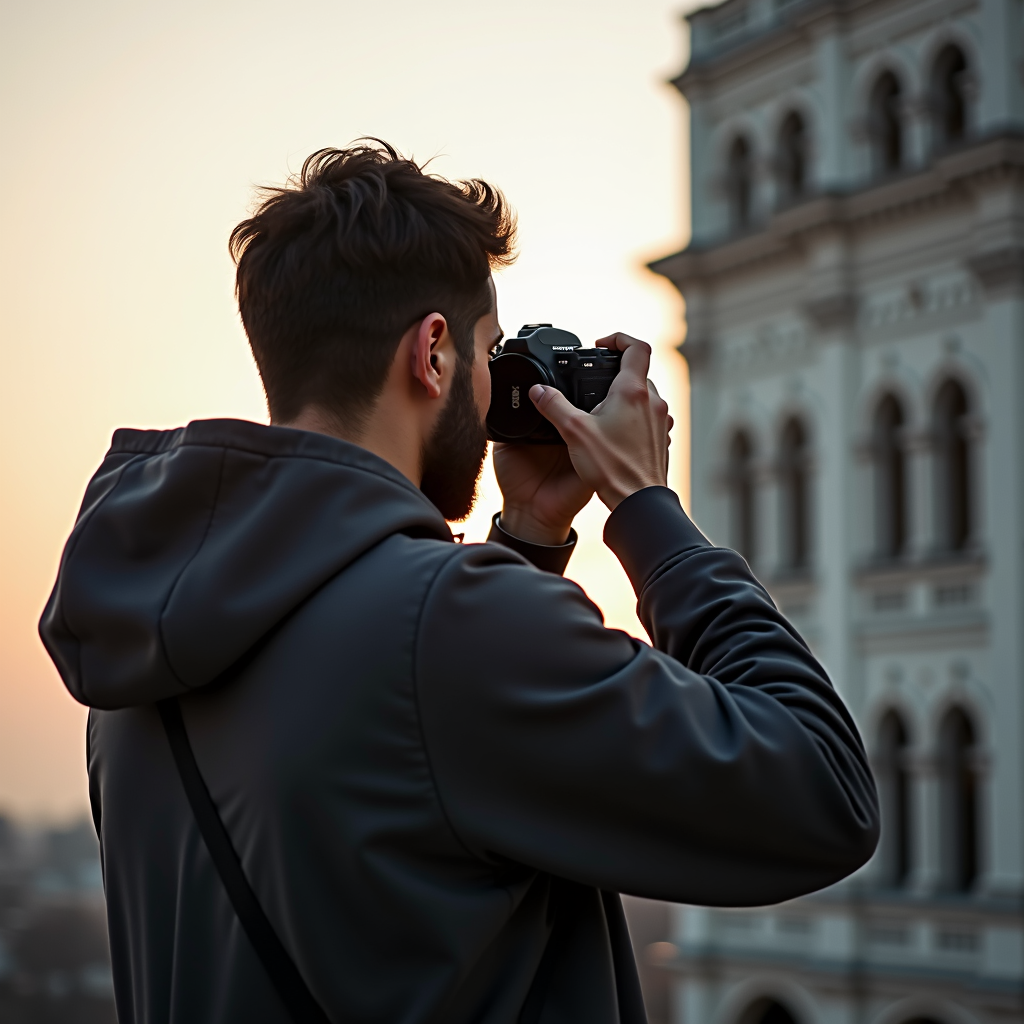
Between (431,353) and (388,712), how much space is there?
1.22 ft

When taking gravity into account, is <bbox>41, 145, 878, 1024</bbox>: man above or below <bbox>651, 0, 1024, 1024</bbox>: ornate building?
below

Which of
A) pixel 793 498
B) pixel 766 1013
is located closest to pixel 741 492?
pixel 793 498

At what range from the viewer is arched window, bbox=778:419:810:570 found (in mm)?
19422

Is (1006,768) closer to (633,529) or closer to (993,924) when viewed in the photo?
(993,924)

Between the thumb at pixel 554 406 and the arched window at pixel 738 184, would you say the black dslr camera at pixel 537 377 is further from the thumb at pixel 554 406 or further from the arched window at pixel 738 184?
the arched window at pixel 738 184

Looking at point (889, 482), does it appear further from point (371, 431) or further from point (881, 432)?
point (371, 431)

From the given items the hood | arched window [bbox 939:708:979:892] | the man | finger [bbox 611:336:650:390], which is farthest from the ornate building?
the hood

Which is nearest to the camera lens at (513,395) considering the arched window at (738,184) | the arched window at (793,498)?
the arched window at (793,498)

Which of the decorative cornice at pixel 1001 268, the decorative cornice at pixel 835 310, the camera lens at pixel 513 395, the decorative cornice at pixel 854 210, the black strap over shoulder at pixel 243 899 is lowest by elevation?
the black strap over shoulder at pixel 243 899

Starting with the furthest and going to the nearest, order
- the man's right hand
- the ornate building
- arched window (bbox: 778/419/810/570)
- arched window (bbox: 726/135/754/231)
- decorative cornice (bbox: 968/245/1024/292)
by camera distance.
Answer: arched window (bbox: 726/135/754/231) → arched window (bbox: 778/419/810/570) → the ornate building → decorative cornice (bbox: 968/245/1024/292) → the man's right hand

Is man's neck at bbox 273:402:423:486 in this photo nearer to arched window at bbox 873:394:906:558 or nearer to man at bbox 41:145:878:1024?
man at bbox 41:145:878:1024

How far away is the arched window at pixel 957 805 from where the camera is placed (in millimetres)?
17094

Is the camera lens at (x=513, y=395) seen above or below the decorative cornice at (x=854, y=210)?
below

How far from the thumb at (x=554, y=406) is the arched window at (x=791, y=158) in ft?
61.0
